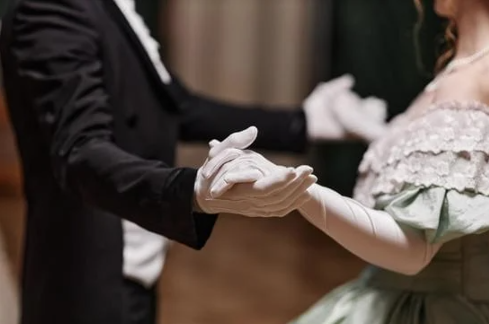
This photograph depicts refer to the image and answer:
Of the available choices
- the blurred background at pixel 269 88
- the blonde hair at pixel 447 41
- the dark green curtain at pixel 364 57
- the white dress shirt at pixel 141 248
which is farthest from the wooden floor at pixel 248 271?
the blonde hair at pixel 447 41

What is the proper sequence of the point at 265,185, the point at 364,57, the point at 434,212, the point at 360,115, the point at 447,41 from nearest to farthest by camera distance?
the point at 265,185 < the point at 434,212 < the point at 447,41 < the point at 360,115 < the point at 364,57

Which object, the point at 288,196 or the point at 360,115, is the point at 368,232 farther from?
the point at 360,115

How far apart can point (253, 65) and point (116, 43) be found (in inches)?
73.1

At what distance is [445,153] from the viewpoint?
66 centimetres

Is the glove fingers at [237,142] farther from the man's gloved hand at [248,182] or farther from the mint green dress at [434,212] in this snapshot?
the mint green dress at [434,212]

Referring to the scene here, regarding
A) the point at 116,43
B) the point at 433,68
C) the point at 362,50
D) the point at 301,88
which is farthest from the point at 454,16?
the point at 301,88

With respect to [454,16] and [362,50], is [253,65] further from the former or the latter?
[454,16]

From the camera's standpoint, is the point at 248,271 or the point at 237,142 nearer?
the point at 237,142

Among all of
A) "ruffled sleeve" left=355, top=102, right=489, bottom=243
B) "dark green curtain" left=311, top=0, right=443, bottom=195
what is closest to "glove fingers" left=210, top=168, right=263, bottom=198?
"ruffled sleeve" left=355, top=102, right=489, bottom=243

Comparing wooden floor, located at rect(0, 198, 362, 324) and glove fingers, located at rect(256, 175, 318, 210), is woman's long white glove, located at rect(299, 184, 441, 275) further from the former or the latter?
wooden floor, located at rect(0, 198, 362, 324)

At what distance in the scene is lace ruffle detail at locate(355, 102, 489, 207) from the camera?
2.14 feet

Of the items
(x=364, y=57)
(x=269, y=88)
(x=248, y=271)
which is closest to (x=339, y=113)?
(x=248, y=271)

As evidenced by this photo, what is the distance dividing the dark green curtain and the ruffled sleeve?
392mm

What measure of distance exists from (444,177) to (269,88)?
1991 mm
